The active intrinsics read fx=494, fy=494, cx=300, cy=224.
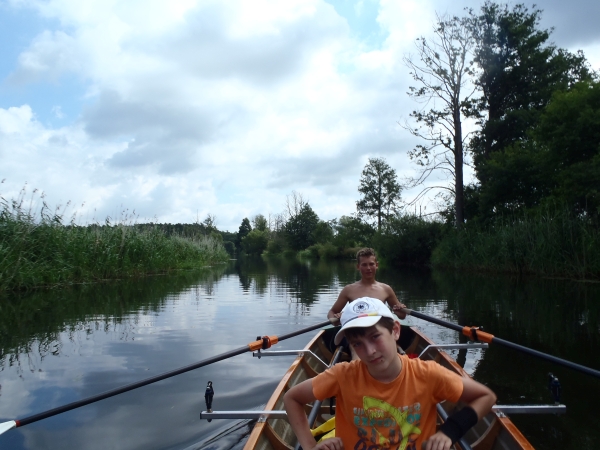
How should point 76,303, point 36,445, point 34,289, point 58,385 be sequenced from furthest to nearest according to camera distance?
point 34,289 → point 76,303 → point 58,385 → point 36,445

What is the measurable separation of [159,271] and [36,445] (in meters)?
17.8

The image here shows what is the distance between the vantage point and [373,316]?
2258mm

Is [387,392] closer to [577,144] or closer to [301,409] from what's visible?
[301,409]

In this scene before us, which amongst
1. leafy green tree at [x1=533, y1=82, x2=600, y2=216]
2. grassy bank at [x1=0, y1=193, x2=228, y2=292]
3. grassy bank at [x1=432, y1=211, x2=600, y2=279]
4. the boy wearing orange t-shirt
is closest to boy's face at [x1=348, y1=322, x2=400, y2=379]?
the boy wearing orange t-shirt

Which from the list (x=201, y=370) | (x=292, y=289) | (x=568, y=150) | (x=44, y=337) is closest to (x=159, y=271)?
(x=292, y=289)

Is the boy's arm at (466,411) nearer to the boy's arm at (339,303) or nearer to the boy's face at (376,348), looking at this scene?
the boy's face at (376,348)

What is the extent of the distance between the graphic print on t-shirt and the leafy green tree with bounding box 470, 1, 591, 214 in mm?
25776

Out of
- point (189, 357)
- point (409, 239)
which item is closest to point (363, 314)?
point (189, 357)

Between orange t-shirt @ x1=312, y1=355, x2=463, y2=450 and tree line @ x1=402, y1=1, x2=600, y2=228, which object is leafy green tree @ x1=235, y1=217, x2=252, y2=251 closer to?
tree line @ x1=402, y1=1, x2=600, y2=228

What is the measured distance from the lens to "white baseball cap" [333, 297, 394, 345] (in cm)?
223

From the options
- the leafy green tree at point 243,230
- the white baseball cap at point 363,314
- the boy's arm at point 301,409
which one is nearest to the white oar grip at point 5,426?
the boy's arm at point 301,409

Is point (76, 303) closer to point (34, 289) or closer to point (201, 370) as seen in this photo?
point (34, 289)

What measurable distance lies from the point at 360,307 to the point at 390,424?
1.84ft

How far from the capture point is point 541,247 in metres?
17.8
